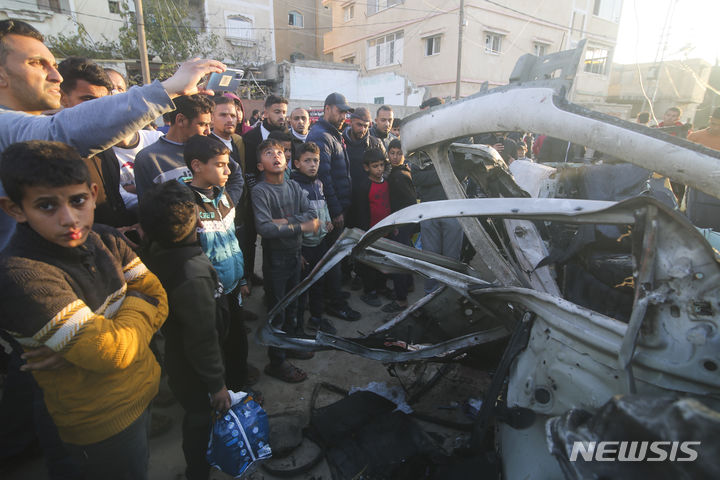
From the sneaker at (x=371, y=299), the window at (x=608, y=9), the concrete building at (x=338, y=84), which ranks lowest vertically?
the sneaker at (x=371, y=299)

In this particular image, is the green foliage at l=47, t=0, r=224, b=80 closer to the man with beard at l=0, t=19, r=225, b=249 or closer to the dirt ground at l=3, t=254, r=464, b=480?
the dirt ground at l=3, t=254, r=464, b=480

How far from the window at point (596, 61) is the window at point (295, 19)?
20.7 metres

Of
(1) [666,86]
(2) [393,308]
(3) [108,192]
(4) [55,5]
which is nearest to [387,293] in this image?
(2) [393,308]

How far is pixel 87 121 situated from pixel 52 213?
1.30 ft

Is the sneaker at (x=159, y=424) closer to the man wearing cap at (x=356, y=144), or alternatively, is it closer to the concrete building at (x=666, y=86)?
the man wearing cap at (x=356, y=144)

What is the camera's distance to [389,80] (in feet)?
64.8

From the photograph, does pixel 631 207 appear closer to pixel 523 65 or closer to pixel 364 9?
pixel 523 65

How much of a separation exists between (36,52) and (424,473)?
259cm

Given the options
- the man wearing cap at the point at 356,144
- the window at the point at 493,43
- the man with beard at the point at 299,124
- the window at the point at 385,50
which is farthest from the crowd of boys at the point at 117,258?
the window at the point at 385,50

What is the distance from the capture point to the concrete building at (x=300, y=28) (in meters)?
26.5

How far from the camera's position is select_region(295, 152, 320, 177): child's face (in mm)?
3340

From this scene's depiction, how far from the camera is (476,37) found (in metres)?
18.6

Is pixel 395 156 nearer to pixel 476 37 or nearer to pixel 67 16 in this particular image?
pixel 476 37

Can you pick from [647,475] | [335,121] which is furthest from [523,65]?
[647,475]
